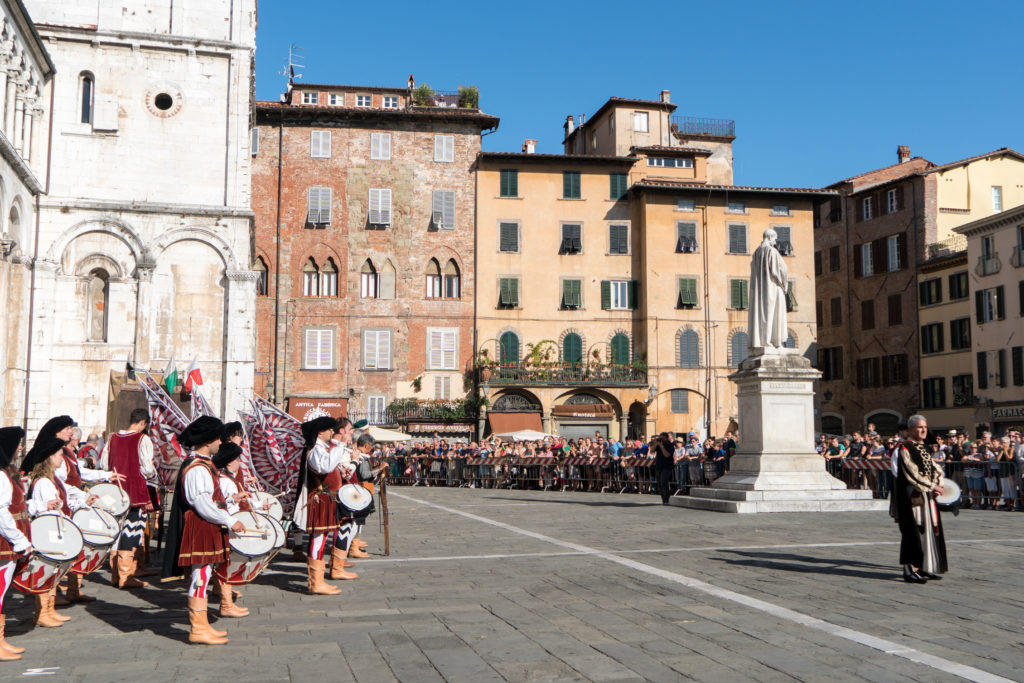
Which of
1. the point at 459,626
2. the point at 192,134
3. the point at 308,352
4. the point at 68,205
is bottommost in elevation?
the point at 459,626

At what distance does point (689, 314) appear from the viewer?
47.3 metres

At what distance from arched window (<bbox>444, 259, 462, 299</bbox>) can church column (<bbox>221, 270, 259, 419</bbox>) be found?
1565cm

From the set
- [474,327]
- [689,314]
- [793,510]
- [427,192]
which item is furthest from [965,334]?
[793,510]

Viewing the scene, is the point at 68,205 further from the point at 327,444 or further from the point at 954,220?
the point at 954,220

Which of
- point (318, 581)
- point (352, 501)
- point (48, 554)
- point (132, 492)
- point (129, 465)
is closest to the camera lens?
point (48, 554)

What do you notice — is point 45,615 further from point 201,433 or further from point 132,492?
point 132,492

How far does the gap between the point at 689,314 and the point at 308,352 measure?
1763 cm

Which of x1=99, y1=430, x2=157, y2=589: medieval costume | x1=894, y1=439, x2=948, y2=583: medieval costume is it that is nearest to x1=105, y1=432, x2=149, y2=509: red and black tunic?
x1=99, y1=430, x2=157, y2=589: medieval costume

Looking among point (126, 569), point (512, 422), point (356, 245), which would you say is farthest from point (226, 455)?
point (356, 245)

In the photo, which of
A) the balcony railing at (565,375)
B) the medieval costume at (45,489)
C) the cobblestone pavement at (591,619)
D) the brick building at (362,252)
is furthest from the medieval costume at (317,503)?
the balcony railing at (565,375)

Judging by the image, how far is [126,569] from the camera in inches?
427

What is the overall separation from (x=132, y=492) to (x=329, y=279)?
3501cm

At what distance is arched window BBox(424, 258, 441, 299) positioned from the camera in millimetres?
46406

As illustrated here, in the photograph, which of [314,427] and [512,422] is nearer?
[314,427]
